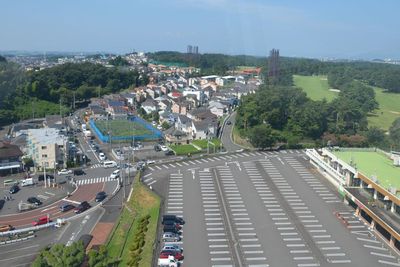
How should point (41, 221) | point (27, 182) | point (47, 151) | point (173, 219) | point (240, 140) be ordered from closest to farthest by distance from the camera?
point (173, 219), point (41, 221), point (27, 182), point (47, 151), point (240, 140)

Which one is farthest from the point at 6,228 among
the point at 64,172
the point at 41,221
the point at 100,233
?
the point at 64,172

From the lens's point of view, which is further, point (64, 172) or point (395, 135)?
point (395, 135)

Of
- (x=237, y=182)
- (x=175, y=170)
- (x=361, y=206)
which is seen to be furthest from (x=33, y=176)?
(x=361, y=206)

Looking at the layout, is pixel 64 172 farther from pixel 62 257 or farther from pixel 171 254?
pixel 62 257

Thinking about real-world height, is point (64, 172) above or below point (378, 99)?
below

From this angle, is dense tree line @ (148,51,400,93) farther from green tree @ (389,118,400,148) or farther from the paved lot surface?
the paved lot surface

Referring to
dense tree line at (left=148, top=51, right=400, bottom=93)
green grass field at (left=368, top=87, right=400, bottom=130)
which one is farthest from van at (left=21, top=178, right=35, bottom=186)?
dense tree line at (left=148, top=51, right=400, bottom=93)
